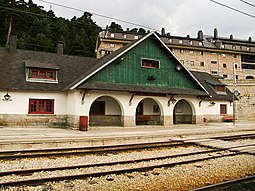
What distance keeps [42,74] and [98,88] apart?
541cm

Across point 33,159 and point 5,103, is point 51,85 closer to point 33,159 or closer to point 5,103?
point 5,103

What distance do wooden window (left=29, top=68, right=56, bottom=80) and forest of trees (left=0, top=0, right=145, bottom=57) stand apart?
956 inches

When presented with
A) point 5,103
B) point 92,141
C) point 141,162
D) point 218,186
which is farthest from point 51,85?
point 218,186

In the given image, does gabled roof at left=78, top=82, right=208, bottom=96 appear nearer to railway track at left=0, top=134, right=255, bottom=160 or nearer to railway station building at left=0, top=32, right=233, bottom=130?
railway station building at left=0, top=32, right=233, bottom=130

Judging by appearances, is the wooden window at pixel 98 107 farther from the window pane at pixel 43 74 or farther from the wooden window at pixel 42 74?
the window pane at pixel 43 74

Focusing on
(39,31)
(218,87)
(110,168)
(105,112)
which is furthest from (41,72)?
(39,31)

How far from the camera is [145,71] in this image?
20938 mm

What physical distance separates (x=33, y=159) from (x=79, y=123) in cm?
861

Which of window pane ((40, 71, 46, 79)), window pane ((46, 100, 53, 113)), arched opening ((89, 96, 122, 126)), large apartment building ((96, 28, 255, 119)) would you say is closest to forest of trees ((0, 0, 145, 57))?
large apartment building ((96, 28, 255, 119))

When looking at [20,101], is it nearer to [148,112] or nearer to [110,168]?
[148,112]

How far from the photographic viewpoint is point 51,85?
19.5 metres

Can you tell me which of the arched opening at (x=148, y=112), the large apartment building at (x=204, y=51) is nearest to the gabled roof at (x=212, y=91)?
the arched opening at (x=148, y=112)

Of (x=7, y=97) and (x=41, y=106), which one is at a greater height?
(x=7, y=97)

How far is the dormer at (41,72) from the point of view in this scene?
19.0m
